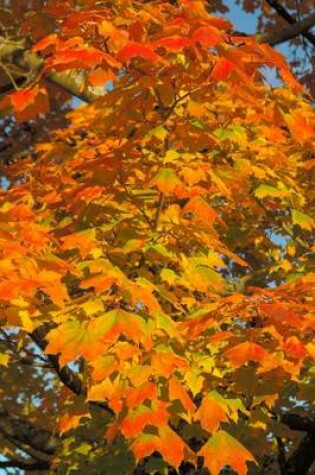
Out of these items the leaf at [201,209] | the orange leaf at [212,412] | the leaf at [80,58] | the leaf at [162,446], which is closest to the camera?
the leaf at [162,446]

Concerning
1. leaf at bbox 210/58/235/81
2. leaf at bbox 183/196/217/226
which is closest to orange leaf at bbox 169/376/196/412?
leaf at bbox 183/196/217/226

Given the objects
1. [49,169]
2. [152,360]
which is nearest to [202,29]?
[152,360]

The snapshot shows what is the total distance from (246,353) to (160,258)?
1032 mm

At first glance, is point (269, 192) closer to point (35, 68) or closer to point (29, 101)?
point (29, 101)

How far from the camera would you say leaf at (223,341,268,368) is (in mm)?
2900

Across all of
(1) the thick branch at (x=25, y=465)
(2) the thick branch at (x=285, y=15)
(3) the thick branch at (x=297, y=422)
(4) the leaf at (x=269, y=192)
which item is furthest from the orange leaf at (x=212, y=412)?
(2) the thick branch at (x=285, y=15)

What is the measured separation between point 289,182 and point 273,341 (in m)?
2.48

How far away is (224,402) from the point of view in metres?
3.31

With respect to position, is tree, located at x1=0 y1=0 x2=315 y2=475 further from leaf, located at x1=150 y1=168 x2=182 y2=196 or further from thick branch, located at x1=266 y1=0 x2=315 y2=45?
thick branch, located at x1=266 y1=0 x2=315 y2=45

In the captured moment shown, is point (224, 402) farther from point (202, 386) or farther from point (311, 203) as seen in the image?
point (311, 203)

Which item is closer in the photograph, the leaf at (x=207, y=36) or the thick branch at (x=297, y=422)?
the leaf at (x=207, y=36)

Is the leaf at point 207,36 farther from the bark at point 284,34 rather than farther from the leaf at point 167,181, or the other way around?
the bark at point 284,34

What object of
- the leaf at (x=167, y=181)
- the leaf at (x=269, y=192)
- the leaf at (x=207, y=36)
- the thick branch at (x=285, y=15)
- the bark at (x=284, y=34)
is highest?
the thick branch at (x=285, y=15)

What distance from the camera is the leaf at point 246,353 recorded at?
2.90 m
